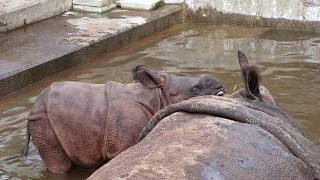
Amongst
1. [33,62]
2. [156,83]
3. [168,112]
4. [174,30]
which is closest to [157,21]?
[174,30]

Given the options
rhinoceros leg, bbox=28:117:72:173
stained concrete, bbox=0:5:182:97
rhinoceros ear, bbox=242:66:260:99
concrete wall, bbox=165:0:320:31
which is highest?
rhinoceros ear, bbox=242:66:260:99

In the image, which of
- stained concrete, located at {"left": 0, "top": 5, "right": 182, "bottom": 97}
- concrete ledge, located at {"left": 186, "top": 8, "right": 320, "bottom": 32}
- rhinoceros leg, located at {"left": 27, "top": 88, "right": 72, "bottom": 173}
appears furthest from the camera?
concrete ledge, located at {"left": 186, "top": 8, "right": 320, "bottom": 32}

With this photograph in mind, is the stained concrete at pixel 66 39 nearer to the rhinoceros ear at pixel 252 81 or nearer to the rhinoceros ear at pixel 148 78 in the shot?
the rhinoceros ear at pixel 148 78

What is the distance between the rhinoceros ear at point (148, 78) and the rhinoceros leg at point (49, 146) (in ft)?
2.57

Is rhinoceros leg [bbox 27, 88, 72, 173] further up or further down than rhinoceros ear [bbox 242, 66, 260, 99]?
further down

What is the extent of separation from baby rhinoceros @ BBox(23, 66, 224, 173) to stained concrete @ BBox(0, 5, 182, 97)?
7.42ft

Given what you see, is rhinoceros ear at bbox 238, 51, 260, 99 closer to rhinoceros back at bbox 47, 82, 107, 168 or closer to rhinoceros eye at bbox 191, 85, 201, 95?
rhinoceros eye at bbox 191, 85, 201, 95

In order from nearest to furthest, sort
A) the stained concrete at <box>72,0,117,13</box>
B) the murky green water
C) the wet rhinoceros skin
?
the wet rhinoceros skin → the murky green water → the stained concrete at <box>72,0,117,13</box>

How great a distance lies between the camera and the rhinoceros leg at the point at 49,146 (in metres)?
4.88

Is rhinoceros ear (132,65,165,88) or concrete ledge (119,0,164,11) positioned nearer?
rhinoceros ear (132,65,165,88)

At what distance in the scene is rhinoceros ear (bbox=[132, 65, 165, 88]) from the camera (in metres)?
4.79

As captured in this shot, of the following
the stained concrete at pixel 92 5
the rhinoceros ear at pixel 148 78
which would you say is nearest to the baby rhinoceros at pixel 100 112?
the rhinoceros ear at pixel 148 78

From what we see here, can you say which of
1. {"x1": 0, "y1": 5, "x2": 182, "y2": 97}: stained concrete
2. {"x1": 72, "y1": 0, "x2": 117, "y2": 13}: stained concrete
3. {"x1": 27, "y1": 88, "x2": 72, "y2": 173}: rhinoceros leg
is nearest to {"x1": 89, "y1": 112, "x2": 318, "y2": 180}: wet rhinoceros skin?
{"x1": 27, "y1": 88, "x2": 72, "y2": 173}: rhinoceros leg

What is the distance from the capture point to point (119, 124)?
467cm
